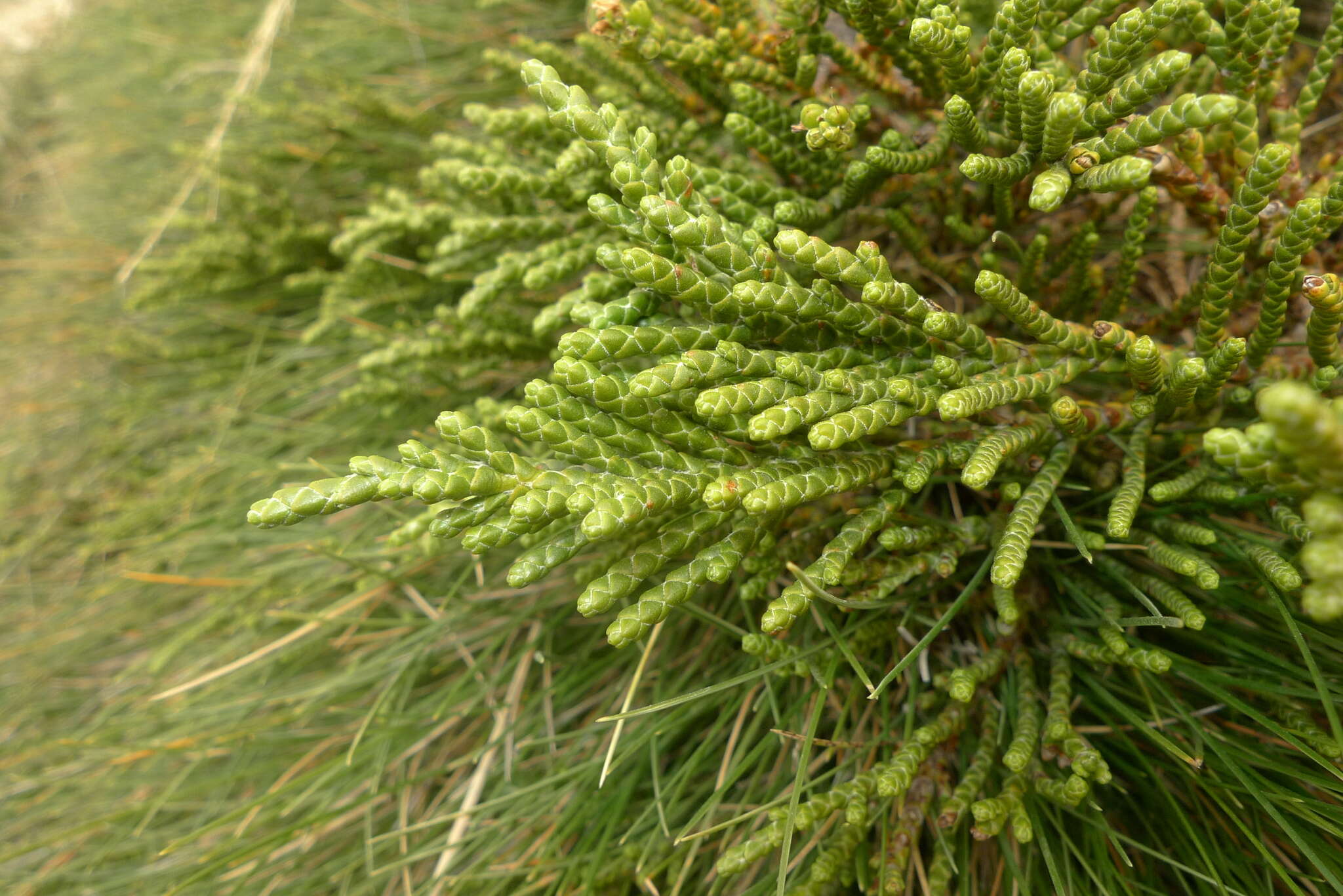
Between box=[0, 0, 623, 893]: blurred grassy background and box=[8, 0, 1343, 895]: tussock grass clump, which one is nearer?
box=[8, 0, 1343, 895]: tussock grass clump

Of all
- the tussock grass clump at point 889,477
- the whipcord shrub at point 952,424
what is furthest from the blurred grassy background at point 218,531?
the whipcord shrub at point 952,424

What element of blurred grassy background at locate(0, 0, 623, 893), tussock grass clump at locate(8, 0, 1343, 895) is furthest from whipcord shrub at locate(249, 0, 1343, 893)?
blurred grassy background at locate(0, 0, 623, 893)

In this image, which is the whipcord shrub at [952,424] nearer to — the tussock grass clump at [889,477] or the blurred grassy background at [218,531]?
the tussock grass clump at [889,477]

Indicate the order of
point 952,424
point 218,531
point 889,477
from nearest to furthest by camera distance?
point 889,477, point 952,424, point 218,531

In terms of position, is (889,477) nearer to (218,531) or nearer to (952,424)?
(952,424)

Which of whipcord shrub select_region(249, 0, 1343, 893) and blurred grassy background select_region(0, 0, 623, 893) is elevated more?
whipcord shrub select_region(249, 0, 1343, 893)

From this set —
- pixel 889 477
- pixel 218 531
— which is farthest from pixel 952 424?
pixel 218 531

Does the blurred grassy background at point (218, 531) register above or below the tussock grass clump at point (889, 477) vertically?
below

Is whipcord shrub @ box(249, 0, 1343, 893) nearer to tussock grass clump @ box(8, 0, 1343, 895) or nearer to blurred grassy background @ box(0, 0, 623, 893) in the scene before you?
tussock grass clump @ box(8, 0, 1343, 895)

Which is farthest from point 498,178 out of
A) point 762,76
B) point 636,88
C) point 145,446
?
point 145,446
